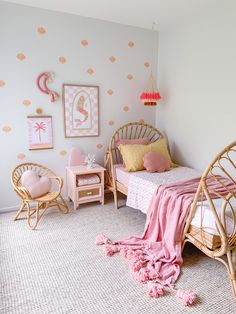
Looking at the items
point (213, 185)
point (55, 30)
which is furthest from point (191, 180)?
point (55, 30)

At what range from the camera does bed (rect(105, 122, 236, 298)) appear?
5.58 feet

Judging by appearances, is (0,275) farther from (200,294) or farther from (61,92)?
(61,92)

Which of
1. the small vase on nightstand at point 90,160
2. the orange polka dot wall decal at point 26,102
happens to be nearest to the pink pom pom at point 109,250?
the small vase on nightstand at point 90,160

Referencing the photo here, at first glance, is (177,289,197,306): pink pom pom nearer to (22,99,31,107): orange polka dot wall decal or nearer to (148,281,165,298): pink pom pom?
(148,281,165,298): pink pom pom

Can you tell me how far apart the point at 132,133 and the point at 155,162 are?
0.94 meters

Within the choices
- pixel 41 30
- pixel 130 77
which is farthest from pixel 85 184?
pixel 41 30

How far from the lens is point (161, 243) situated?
2270 mm

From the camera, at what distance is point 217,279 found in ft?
6.38

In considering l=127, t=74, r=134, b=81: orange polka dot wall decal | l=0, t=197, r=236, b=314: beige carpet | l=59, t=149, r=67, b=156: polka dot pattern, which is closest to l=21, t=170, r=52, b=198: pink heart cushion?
l=0, t=197, r=236, b=314: beige carpet

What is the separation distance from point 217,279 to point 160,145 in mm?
1816

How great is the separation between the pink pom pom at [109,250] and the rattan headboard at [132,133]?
145cm

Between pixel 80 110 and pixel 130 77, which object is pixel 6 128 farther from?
pixel 130 77

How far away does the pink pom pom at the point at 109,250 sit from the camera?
2.23 meters

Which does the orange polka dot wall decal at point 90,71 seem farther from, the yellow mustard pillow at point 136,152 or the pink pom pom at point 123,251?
A: the pink pom pom at point 123,251
